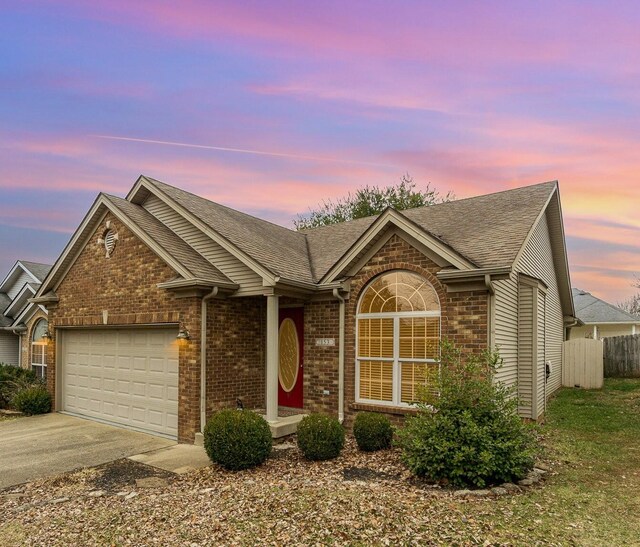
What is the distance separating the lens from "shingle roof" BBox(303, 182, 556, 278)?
29.0 ft

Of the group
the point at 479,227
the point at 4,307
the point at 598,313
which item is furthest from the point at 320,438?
the point at 598,313

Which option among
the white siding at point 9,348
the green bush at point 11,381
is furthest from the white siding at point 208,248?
the white siding at point 9,348

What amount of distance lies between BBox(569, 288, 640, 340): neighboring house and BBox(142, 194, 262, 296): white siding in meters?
23.6

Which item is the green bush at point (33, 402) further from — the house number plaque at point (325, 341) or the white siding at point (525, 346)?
the white siding at point (525, 346)

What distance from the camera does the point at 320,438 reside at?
7.88 metres

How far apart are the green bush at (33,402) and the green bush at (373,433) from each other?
1001 cm

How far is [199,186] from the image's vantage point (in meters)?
26.7

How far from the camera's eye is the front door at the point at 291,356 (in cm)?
1110

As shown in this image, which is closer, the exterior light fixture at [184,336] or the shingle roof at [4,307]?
the exterior light fixture at [184,336]

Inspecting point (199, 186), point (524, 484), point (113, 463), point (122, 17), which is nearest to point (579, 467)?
point (524, 484)

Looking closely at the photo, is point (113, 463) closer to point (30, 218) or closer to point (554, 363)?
point (554, 363)

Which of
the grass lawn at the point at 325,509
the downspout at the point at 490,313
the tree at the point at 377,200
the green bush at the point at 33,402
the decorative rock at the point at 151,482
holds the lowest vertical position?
the green bush at the point at 33,402

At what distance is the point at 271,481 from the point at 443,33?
9.61 metres

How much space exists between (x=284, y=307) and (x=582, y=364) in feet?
39.1
